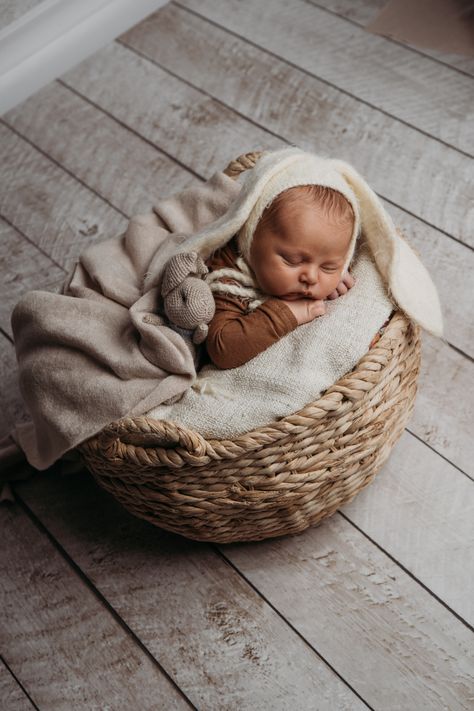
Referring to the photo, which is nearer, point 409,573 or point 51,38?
point 409,573

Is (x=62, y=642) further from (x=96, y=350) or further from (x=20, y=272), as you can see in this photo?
(x=20, y=272)

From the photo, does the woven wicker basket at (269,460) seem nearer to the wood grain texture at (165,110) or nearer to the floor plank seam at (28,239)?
the floor plank seam at (28,239)

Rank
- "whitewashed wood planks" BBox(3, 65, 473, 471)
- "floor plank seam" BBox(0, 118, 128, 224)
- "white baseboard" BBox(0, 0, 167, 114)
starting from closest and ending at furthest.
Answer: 1. "whitewashed wood planks" BBox(3, 65, 473, 471)
2. "floor plank seam" BBox(0, 118, 128, 224)
3. "white baseboard" BBox(0, 0, 167, 114)

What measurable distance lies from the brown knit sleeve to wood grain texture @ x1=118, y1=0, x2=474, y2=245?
21.1 inches

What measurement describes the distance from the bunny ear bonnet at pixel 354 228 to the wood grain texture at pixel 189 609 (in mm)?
442

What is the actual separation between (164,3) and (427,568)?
1525mm

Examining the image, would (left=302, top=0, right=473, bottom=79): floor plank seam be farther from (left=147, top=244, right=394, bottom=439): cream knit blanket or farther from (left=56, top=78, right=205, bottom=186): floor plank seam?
(left=147, top=244, right=394, bottom=439): cream knit blanket

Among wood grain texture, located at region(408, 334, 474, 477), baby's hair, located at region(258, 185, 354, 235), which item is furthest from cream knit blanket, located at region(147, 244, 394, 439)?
wood grain texture, located at region(408, 334, 474, 477)

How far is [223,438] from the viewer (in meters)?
1.07

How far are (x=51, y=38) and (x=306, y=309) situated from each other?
117 cm

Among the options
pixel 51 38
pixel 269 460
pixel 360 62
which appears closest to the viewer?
pixel 269 460

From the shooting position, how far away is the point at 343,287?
3.90 feet

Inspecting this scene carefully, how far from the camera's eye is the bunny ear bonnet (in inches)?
44.8

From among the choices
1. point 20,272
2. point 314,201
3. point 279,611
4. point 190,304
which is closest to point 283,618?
point 279,611
